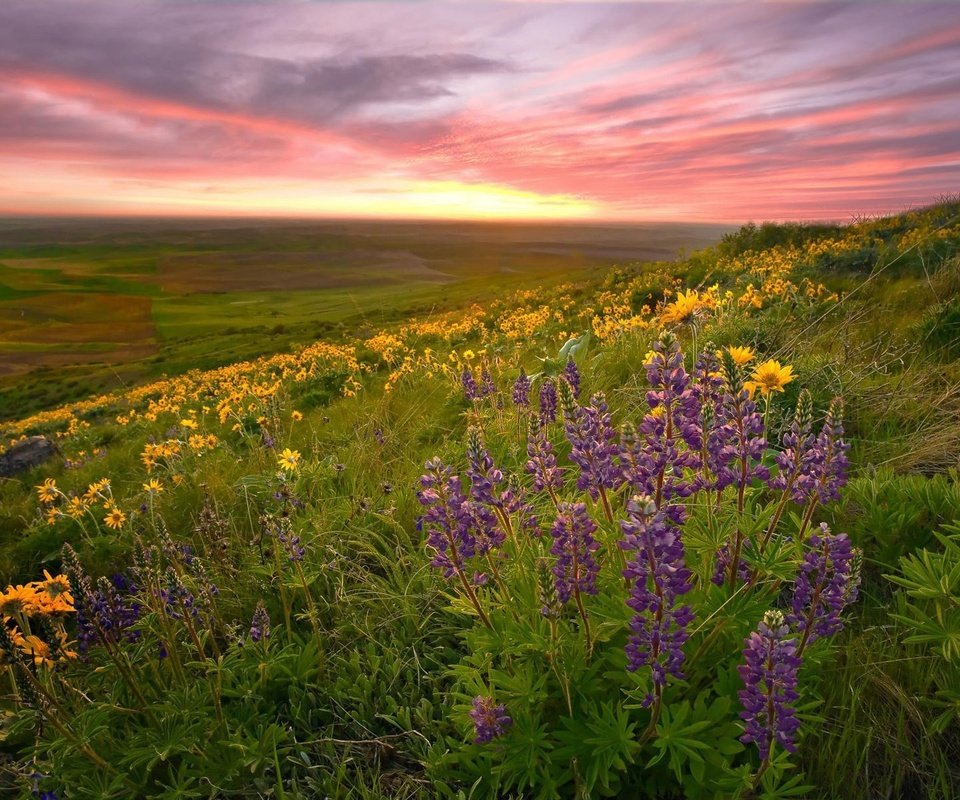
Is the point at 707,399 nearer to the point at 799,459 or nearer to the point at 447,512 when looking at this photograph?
the point at 799,459

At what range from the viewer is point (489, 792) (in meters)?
2.04

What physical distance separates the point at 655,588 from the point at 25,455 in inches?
560

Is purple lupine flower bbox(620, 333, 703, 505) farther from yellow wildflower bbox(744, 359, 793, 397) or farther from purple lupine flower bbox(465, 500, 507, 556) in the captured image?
purple lupine flower bbox(465, 500, 507, 556)

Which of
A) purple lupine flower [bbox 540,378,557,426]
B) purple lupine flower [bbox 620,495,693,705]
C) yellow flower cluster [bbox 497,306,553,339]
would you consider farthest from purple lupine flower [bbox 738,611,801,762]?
yellow flower cluster [bbox 497,306,553,339]

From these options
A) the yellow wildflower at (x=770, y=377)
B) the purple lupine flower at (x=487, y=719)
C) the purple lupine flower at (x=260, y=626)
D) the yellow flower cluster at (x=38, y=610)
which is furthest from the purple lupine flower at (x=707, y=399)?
the yellow flower cluster at (x=38, y=610)

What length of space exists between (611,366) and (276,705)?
15.0ft

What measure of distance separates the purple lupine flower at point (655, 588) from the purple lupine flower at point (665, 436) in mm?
241

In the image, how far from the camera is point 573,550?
175 centimetres

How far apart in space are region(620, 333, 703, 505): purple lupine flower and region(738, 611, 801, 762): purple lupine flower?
518mm

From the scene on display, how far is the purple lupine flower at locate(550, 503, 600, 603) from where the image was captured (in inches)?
69.1

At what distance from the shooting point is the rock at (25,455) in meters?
11.3

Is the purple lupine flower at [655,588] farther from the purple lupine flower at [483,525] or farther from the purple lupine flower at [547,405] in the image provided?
the purple lupine flower at [547,405]

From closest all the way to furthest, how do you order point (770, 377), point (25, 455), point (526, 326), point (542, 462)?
point (542, 462) → point (770, 377) → point (526, 326) → point (25, 455)

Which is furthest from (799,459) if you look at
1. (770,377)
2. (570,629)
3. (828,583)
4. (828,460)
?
(570,629)
